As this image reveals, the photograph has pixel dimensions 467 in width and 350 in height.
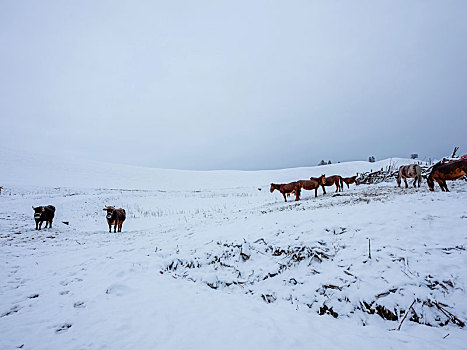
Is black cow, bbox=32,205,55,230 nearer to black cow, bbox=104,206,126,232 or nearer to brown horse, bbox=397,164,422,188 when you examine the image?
black cow, bbox=104,206,126,232

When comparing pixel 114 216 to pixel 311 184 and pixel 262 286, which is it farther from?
pixel 311 184

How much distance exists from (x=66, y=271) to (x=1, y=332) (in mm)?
2607

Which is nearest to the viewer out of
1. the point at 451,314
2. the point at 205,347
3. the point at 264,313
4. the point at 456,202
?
the point at 205,347

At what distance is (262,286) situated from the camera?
4.76 meters

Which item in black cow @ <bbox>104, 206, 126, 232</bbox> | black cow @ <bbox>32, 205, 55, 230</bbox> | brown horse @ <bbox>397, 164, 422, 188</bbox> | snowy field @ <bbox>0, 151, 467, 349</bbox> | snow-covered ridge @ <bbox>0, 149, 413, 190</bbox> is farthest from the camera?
snow-covered ridge @ <bbox>0, 149, 413, 190</bbox>

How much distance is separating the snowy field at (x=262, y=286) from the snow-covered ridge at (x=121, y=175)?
1423 inches

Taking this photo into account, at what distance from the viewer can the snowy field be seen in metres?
3.11

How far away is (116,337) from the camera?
310cm

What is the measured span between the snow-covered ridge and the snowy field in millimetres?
36146

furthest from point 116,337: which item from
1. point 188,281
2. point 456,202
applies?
point 456,202

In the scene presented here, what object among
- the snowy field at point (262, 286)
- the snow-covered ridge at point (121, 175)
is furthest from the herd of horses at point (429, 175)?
the snow-covered ridge at point (121, 175)

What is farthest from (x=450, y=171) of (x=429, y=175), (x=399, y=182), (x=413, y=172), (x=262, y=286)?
(x=262, y=286)

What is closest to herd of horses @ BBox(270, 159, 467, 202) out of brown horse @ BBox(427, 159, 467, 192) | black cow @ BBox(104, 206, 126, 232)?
brown horse @ BBox(427, 159, 467, 192)

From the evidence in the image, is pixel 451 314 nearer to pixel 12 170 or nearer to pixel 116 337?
pixel 116 337
